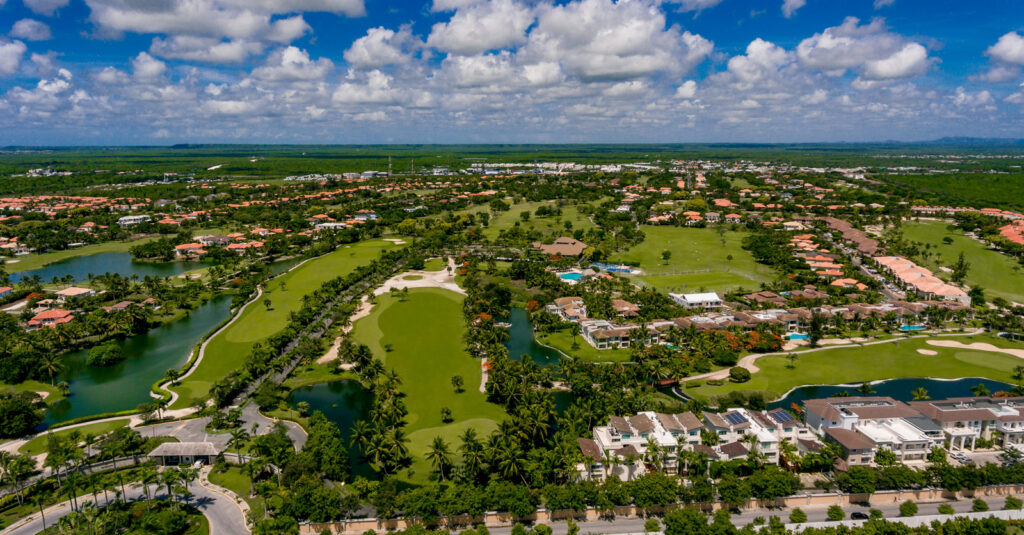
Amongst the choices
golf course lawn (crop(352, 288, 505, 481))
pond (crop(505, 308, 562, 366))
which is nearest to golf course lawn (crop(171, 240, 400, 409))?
golf course lawn (crop(352, 288, 505, 481))

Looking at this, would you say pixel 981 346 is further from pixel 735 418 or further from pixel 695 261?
pixel 695 261

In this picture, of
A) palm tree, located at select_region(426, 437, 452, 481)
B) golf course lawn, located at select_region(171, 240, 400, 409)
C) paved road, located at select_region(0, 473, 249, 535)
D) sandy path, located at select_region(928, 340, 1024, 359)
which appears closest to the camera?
paved road, located at select_region(0, 473, 249, 535)

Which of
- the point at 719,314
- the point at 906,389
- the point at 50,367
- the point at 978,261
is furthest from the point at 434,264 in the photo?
the point at 978,261

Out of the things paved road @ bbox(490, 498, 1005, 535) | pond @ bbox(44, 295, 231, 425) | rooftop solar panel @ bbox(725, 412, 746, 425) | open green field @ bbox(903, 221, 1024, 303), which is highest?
open green field @ bbox(903, 221, 1024, 303)

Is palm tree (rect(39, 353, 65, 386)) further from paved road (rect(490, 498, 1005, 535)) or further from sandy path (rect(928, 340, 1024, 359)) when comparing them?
sandy path (rect(928, 340, 1024, 359))

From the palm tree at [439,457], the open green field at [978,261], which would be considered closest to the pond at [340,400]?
the palm tree at [439,457]

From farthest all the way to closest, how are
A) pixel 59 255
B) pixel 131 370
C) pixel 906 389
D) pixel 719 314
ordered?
1. pixel 59 255
2. pixel 719 314
3. pixel 131 370
4. pixel 906 389

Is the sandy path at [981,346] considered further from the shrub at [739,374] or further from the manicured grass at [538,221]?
the manicured grass at [538,221]
